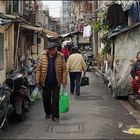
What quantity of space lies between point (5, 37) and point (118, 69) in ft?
21.3

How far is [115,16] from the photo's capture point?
649 inches

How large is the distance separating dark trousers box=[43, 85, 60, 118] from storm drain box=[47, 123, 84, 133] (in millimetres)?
561

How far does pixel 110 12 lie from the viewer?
16.7 m

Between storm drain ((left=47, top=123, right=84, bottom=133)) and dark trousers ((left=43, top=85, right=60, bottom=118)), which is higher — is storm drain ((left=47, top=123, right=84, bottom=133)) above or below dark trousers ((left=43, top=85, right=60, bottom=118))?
below

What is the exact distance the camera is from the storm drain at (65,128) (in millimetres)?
9442

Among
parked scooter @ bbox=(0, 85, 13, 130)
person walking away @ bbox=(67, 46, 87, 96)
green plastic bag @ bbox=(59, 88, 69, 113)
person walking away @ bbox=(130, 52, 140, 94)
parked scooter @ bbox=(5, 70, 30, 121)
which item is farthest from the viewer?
person walking away @ bbox=(67, 46, 87, 96)

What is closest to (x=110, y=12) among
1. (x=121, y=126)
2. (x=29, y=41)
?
(x=121, y=126)

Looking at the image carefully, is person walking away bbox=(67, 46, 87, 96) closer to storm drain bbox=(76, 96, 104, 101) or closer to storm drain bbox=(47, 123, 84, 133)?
storm drain bbox=(76, 96, 104, 101)

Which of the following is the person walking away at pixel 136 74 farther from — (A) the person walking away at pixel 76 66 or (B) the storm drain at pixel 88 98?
(A) the person walking away at pixel 76 66

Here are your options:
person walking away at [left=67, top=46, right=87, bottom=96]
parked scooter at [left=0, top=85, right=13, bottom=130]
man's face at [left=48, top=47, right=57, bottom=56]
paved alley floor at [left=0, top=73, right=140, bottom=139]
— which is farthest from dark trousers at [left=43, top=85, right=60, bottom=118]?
person walking away at [left=67, top=46, right=87, bottom=96]

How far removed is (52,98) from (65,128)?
1.12 m

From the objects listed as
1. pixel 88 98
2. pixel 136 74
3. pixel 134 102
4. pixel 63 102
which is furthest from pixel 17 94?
pixel 88 98

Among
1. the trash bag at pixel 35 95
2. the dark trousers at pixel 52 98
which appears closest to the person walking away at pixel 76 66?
the trash bag at pixel 35 95

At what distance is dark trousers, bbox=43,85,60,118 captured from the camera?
10.5m
